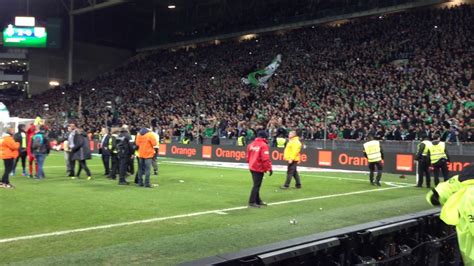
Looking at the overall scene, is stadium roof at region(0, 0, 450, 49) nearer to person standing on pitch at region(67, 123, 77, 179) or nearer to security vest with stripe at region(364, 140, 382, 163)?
security vest with stripe at region(364, 140, 382, 163)

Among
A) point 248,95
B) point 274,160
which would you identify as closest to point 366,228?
point 274,160

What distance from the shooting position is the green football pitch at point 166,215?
7.52 m

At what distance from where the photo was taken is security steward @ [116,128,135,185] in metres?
16.3

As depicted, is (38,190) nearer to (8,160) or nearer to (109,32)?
(8,160)

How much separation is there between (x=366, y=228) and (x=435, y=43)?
1203 inches

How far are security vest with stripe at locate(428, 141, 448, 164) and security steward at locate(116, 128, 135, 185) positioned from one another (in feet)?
32.3

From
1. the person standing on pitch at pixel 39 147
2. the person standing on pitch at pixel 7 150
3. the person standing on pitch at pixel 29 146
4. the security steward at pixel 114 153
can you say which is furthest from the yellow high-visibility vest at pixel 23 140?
the person standing on pitch at pixel 7 150

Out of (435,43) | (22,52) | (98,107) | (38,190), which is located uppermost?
(22,52)

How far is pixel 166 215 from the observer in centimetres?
1080

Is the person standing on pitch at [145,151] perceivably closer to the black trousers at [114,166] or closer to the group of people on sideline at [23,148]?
the black trousers at [114,166]

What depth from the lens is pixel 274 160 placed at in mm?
26469

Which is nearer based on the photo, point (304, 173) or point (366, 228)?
point (366, 228)

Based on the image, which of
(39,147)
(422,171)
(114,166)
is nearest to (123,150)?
(114,166)

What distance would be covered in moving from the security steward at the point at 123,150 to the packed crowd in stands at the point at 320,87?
11.2 meters
